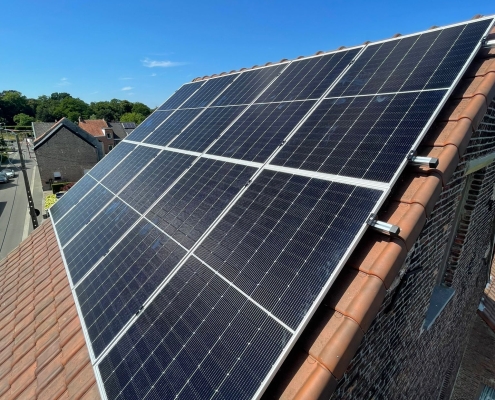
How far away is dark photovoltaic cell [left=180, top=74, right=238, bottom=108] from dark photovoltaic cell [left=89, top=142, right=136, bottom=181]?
8.37 ft

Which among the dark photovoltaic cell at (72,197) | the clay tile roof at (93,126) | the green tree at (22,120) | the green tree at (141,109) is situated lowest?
the green tree at (22,120)

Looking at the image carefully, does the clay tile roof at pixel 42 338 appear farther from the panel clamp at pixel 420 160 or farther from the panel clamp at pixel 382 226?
the panel clamp at pixel 420 160

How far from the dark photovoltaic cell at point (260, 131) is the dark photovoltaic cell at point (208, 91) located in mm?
3074

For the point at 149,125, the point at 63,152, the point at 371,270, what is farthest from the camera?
the point at 63,152

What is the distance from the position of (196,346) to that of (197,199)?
8.32 ft

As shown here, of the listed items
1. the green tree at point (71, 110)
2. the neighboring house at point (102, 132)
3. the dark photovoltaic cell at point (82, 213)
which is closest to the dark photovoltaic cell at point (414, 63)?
the dark photovoltaic cell at point (82, 213)

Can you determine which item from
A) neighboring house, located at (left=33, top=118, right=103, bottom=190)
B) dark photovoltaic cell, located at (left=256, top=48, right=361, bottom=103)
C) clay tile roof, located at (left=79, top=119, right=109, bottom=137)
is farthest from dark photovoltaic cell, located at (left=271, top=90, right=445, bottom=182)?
clay tile roof, located at (left=79, top=119, right=109, bottom=137)

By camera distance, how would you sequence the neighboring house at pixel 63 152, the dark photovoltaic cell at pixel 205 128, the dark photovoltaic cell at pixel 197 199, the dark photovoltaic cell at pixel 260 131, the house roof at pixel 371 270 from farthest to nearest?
the neighboring house at pixel 63 152 < the dark photovoltaic cell at pixel 205 128 < the dark photovoltaic cell at pixel 260 131 < the dark photovoltaic cell at pixel 197 199 < the house roof at pixel 371 270

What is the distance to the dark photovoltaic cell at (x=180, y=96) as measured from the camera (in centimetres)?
1094

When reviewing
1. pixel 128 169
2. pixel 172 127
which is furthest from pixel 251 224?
pixel 172 127

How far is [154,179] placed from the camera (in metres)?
6.62

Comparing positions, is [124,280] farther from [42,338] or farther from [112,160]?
[112,160]

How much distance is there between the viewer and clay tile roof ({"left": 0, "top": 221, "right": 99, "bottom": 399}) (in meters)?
3.71

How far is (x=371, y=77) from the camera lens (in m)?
5.04
